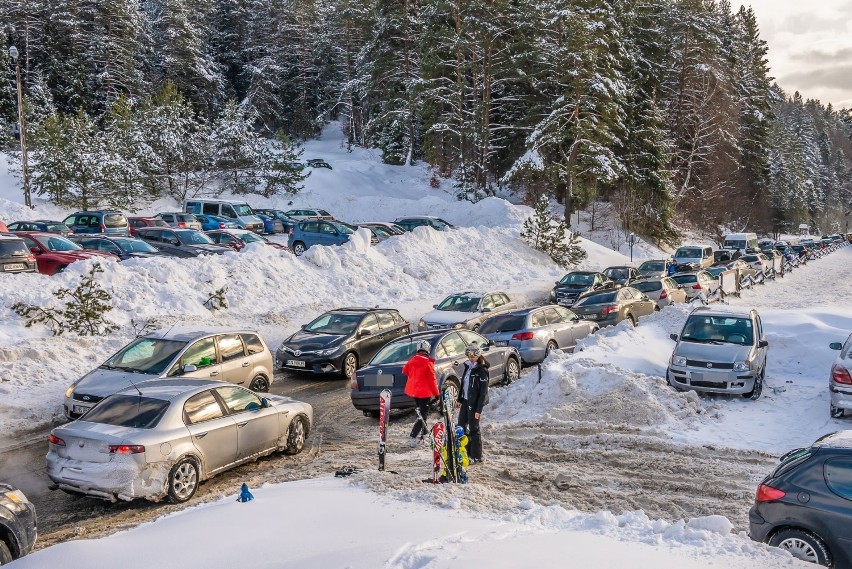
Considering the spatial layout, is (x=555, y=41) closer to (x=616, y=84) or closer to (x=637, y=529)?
(x=616, y=84)

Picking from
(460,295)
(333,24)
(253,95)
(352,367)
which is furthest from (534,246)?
(333,24)

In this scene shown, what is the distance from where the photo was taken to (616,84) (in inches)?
1834

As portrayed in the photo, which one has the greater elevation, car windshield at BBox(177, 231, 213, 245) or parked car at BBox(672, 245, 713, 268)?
parked car at BBox(672, 245, 713, 268)

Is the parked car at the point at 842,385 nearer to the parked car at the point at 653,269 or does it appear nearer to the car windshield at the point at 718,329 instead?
the car windshield at the point at 718,329

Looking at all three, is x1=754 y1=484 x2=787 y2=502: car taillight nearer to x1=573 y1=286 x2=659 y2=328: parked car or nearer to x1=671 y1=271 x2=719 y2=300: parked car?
x1=573 y1=286 x2=659 y2=328: parked car

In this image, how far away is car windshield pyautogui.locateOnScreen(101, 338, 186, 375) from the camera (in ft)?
39.0

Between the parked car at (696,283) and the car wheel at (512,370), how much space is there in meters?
14.4

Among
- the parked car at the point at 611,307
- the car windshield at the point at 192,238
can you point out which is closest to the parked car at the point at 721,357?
the parked car at the point at 611,307

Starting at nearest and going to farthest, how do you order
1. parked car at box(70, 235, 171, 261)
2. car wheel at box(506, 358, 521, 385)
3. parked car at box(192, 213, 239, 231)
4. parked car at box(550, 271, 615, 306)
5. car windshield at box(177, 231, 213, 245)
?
car wheel at box(506, 358, 521, 385)
parked car at box(70, 235, 171, 261)
parked car at box(550, 271, 615, 306)
car windshield at box(177, 231, 213, 245)
parked car at box(192, 213, 239, 231)

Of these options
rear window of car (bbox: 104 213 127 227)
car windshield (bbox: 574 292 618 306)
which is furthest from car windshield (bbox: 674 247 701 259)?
rear window of car (bbox: 104 213 127 227)

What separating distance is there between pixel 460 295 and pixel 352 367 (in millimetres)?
5946

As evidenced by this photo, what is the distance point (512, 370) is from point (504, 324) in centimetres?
198

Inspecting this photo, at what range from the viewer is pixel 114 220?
31.4 metres

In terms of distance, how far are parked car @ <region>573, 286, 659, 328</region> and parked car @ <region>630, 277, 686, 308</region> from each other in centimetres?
231
